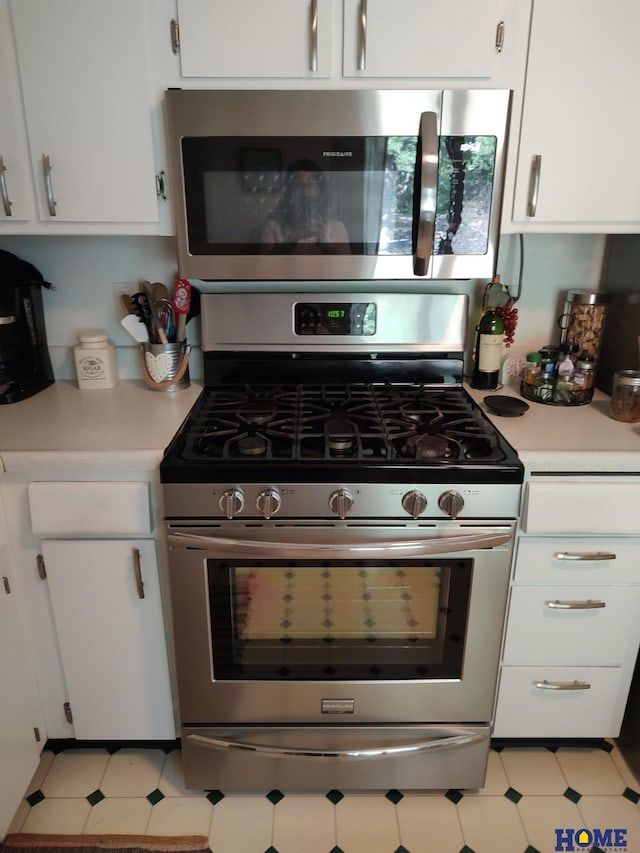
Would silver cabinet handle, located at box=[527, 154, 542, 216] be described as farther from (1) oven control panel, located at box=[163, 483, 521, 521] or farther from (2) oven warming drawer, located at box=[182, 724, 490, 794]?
(2) oven warming drawer, located at box=[182, 724, 490, 794]

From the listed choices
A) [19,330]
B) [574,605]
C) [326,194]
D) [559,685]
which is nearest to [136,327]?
[19,330]

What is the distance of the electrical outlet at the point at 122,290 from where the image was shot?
6.28 ft

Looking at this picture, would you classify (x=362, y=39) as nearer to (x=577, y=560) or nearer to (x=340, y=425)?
(x=340, y=425)

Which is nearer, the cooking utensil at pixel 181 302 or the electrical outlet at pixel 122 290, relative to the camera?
the cooking utensil at pixel 181 302

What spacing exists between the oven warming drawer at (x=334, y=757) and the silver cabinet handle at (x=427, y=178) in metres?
1.26

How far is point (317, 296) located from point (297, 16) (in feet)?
2.29

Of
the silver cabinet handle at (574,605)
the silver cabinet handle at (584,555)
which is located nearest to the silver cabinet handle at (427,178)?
the silver cabinet handle at (584,555)

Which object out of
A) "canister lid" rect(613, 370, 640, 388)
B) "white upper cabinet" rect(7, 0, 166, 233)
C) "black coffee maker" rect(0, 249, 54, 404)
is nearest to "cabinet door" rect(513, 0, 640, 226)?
"canister lid" rect(613, 370, 640, 388)

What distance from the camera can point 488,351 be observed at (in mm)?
1834

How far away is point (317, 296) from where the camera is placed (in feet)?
5.98

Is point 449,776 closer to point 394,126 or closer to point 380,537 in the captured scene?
point 380,537

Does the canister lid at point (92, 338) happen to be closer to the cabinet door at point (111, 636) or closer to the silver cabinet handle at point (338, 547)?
the cabinet door at point (111, 636)

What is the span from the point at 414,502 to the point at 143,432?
2.27 feet

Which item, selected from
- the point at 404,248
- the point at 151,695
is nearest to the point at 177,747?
the point at 151,695
